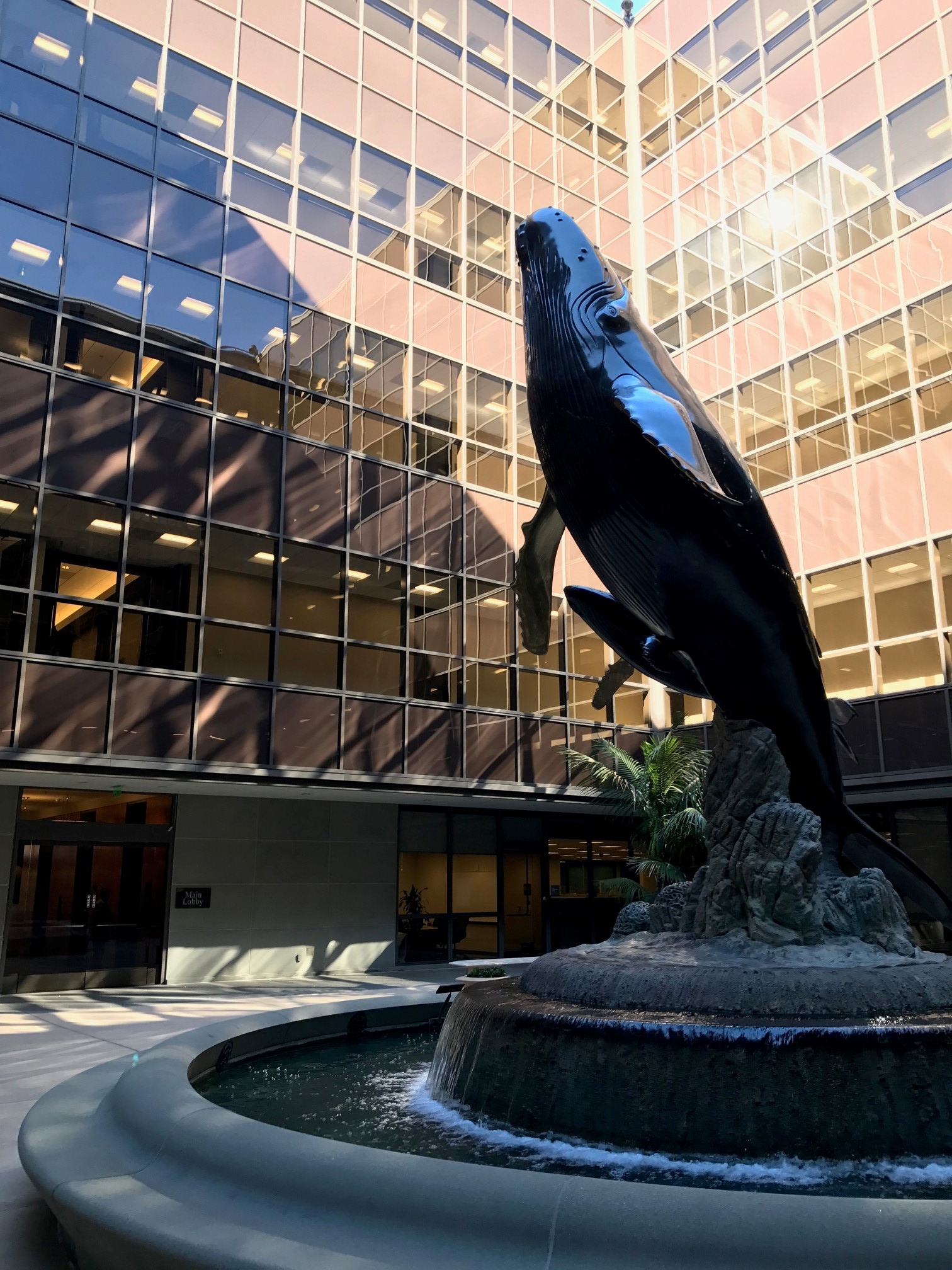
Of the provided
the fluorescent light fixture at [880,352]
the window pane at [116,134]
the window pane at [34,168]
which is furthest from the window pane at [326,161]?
the fluorescent light fixture at [880,352]

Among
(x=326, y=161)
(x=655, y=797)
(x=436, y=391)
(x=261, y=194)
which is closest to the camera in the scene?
(x=261, y=194)

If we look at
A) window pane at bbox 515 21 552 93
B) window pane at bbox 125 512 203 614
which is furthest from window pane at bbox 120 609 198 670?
window pane at bbox 515 21 552 93

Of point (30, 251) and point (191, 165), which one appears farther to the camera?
point (191, 165)

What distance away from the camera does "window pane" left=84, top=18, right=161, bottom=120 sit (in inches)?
758

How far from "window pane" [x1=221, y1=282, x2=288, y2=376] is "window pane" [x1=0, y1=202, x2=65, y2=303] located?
3216mm

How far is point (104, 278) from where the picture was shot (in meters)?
18.5

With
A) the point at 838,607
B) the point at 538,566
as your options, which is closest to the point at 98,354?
the point at 538,566

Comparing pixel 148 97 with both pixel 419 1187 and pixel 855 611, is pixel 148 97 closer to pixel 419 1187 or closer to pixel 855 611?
pixel 855 611

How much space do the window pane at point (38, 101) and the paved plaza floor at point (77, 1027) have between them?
1530cm

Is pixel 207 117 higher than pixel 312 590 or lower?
higher

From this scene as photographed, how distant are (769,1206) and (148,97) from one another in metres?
21.9

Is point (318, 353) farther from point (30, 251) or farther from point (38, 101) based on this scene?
point (38, 101)

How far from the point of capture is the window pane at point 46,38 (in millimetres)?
18391

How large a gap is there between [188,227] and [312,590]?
748cm
